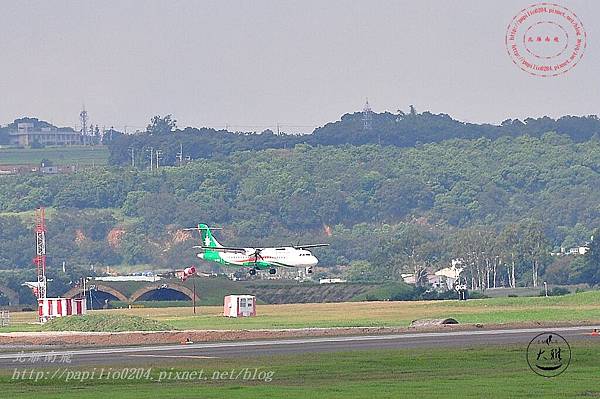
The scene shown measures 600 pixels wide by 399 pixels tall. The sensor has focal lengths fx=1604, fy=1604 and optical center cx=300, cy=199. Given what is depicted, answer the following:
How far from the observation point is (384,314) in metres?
136

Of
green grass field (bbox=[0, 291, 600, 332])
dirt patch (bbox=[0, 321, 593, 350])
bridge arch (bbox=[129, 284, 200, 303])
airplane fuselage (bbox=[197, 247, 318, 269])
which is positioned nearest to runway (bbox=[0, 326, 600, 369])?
dirt patch (bbox=[0, 321, 593, 350])

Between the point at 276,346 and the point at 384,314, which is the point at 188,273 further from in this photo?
the point at 276,346

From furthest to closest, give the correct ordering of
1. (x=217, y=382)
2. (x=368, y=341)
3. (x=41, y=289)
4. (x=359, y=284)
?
(x=359, y=284) < (x=41, y=289) < (x=368, y=341) < (x=217, y=382)

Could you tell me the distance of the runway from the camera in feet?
255

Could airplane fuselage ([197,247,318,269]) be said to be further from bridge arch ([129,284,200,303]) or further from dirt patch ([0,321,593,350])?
dirt patch ([0,321,593,350])

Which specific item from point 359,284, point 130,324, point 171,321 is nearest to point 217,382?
point 130,324

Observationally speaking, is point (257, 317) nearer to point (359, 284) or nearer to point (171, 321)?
point (171, 321)

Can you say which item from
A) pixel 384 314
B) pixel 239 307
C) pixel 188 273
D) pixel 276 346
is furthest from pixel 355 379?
pixel 188 273

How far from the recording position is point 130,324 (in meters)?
111

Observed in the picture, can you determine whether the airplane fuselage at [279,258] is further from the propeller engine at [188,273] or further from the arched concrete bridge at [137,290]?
the arched concrete bridge at [137,290]

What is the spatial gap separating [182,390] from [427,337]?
32822mm

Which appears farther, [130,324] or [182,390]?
[130,324]

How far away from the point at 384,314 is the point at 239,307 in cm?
1237

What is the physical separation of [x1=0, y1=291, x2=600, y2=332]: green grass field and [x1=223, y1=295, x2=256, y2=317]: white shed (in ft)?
3.36
